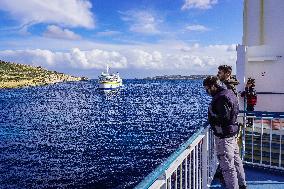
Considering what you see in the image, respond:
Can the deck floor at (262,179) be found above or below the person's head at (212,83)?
below

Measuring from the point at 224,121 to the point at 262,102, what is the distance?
20.9ft

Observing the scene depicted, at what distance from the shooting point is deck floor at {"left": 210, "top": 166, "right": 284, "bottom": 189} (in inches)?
265

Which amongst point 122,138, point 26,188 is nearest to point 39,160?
point 26,188

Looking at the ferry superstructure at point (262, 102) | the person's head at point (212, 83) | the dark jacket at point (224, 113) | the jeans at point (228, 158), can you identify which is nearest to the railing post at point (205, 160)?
the ferry superstructure at point (262, 102)

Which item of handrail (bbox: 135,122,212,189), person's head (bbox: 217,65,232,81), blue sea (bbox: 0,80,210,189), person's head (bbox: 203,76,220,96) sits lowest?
blue sea (bbox: 0,80,210,189)

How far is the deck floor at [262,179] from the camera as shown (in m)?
6.72

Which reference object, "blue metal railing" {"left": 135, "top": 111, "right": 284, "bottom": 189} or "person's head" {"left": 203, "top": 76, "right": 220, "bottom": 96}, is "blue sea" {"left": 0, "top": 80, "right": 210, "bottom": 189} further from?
"person's head" {"left": 203, "top": 76, "right": 220, "bottom": 96}

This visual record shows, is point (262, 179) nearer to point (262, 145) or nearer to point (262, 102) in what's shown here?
point (262, 145)

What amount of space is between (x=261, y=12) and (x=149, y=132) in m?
29.4

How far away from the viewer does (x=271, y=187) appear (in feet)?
22.0

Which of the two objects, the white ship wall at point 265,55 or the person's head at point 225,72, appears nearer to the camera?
the person's head at point 225,72

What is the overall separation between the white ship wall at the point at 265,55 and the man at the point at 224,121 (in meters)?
5.33

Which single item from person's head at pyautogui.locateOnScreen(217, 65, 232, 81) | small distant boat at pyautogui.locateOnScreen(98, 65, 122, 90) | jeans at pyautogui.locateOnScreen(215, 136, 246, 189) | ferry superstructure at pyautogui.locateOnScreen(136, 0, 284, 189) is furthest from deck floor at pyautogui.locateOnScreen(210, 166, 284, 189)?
small distant boat at pyautogui.locateOnScreen(98, 65, 122, 90)

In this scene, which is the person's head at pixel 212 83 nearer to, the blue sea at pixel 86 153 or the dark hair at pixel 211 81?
the dark hair at pixel 211 81
